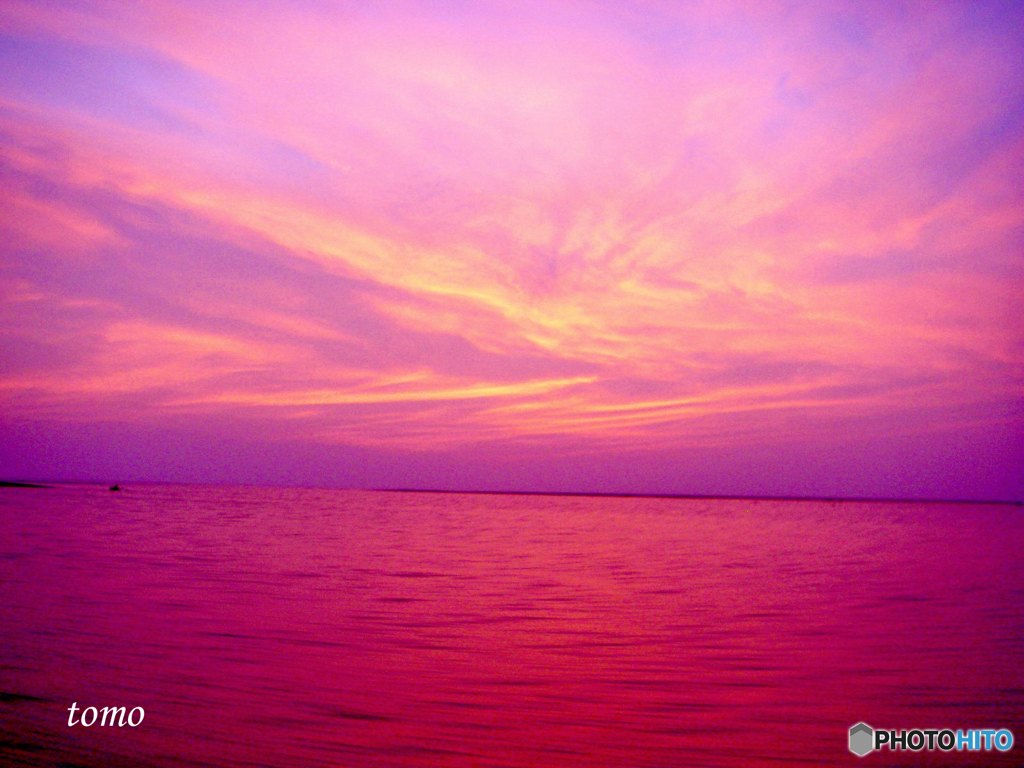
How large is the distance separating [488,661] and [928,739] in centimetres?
497

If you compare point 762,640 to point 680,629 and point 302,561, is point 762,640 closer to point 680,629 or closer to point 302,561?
point 680,629

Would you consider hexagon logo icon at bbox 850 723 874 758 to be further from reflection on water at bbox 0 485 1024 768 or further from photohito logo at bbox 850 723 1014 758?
reflection on water at bbox 0 485 1024 768

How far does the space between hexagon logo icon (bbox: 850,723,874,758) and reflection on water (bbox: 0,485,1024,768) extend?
5.3 inches

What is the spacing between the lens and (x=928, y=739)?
698 cm

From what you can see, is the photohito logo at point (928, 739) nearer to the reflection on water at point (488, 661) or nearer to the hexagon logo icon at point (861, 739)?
the hexagon logo icon at point (861, 739)

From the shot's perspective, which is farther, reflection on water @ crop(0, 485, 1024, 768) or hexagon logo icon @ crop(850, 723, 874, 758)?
hexagon logo icon @ crop(850, 723, 874, 758)

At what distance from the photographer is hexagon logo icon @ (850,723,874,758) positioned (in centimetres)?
670

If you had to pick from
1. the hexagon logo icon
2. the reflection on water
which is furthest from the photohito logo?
the reflection on water

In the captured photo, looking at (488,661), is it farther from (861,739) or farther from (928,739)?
(928,739)

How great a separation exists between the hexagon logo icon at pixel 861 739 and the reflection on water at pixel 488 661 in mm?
135

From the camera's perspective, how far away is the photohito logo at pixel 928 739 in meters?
6.72

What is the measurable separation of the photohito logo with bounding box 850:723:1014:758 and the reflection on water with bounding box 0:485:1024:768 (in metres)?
0.18

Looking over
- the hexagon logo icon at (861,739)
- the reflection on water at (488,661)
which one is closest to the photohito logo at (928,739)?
the hexagon logo icon at (861,739)

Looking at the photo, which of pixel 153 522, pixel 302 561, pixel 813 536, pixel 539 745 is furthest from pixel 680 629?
pixel 153 522
